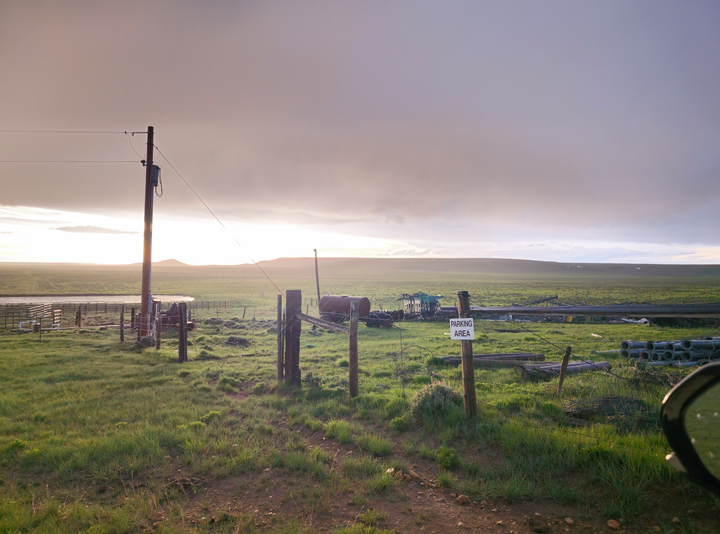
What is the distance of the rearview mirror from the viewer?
4.73ft

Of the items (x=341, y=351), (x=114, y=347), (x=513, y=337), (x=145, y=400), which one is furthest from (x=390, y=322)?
(x=145, y=400)

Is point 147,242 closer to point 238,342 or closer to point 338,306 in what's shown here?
point 238,342

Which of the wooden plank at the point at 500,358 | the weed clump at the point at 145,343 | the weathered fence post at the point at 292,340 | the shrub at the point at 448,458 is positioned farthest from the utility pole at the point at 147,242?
the shrub at the point at 448,458

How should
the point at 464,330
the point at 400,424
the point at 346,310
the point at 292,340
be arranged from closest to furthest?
the point at 464,330 → the point at 400,424 → the point at 292,340 → the point at 346,310

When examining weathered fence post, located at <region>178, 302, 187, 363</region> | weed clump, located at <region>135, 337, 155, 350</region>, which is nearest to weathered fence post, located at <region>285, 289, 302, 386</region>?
weathered fence post, located at <region>178, 302, 187, 363</region>

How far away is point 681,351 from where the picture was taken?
11.1m

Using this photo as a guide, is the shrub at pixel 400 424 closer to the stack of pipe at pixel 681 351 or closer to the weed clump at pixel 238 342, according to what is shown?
the stack of pipe at pixel 681 351

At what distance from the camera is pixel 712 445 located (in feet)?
4.83

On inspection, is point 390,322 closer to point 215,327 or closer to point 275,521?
point 215,327

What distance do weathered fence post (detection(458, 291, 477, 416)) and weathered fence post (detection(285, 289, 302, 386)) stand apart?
4373mm

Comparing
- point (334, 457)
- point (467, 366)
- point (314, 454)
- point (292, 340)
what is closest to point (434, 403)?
point (467, 366)

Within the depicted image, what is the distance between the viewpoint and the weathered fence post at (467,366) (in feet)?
21.0

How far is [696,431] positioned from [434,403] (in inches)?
222

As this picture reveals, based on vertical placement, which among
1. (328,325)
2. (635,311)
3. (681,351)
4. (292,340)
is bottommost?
(681,351)
